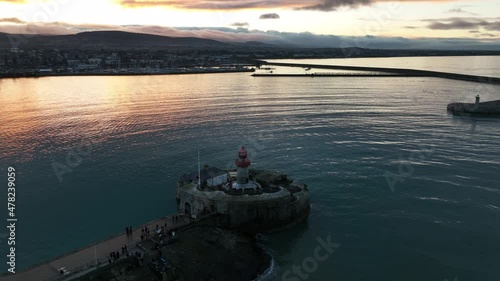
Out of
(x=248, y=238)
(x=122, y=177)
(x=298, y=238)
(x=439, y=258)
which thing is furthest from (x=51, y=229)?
(x=439, y=258)

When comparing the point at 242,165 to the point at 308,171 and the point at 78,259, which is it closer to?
the point at 78,259

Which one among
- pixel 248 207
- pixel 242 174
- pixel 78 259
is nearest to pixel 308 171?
pixel 242 174

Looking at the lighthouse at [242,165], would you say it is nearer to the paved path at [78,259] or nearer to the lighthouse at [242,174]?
the lighthouse at [242,174]

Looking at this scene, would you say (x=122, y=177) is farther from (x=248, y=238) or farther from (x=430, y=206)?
(x=430, y=206)

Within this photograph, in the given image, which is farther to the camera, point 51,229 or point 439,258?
point 51,229

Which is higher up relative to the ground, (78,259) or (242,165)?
(242,165)

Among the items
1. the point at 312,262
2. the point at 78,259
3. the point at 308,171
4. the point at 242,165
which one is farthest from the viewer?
the point at 308,171

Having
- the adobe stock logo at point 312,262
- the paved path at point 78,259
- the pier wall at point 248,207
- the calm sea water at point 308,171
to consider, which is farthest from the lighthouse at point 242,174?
the paved path at point 78,259
